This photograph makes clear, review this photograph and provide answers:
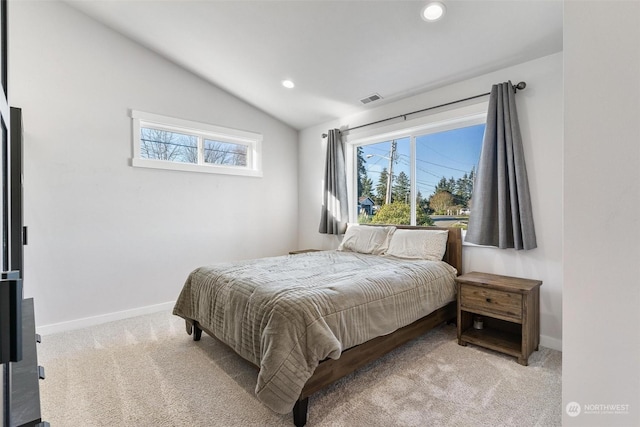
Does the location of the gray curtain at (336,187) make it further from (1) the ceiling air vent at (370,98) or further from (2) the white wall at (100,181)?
(2) the white wall at (100,181)

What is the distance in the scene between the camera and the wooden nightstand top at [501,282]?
226cm

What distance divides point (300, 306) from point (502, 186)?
205 cm

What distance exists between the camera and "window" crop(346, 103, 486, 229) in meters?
3.13

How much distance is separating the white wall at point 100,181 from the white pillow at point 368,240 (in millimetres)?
1610

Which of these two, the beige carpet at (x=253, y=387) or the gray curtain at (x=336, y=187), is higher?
the gray curtain at (x=336, y=187)

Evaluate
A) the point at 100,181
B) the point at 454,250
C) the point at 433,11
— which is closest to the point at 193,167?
the point at 100,181

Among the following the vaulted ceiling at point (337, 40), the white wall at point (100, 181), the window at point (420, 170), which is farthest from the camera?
the window at point (420, 170)

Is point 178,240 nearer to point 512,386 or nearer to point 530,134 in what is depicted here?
point 512,386

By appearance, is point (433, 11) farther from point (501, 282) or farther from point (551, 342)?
point (551, 342)

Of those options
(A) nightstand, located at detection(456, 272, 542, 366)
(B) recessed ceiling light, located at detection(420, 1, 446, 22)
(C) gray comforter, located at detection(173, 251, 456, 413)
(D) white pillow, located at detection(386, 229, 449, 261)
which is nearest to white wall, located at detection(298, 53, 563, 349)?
(A) nightstand, located at detection(456, 272, 542, 366)

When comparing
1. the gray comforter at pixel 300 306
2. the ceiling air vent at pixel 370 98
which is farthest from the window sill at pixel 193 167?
the ceiling air vent at pixel 370 98

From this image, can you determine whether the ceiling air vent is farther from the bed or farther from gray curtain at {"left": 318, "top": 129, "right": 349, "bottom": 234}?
the bed

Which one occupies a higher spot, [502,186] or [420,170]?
[420,170]

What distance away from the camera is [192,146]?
3.81 m
